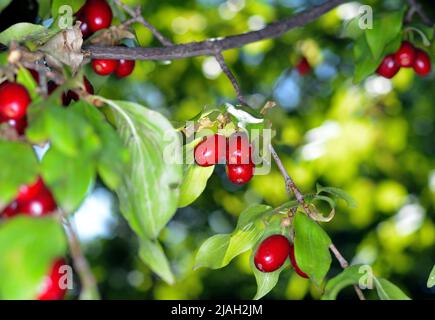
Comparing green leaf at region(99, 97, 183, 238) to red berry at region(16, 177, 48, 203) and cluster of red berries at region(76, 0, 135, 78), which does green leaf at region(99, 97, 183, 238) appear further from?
cluster of red berries at region(76, 0, 135, 78)

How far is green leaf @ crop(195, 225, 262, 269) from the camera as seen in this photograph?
142cm

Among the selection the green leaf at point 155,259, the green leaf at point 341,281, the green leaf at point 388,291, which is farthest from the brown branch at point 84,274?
the green leaf at point 388,291

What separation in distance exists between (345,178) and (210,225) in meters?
1.22

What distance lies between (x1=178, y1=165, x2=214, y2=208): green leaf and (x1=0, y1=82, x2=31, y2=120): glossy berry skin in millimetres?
528

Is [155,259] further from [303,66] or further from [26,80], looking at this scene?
[303,66]

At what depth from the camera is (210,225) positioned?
4.64 m

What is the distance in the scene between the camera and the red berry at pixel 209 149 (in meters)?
1.36

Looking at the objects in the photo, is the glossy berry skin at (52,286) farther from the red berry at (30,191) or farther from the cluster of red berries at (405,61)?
the cluster of red berries at (405,61)

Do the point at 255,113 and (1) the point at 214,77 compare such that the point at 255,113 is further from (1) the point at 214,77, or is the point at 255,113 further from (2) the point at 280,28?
(1) the point at 214,77

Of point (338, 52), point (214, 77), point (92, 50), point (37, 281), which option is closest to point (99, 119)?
point (37, 281)

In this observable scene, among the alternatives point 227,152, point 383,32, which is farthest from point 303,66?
point 227,152

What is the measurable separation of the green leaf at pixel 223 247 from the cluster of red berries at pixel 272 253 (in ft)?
0.19

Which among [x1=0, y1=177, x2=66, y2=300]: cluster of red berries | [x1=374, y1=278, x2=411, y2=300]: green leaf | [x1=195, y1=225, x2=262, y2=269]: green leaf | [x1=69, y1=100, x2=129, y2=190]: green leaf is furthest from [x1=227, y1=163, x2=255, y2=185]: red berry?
[x1=0, y1=177, x2=66, y2=300]: cluster of red berries

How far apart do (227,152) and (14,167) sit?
663 millimetres
